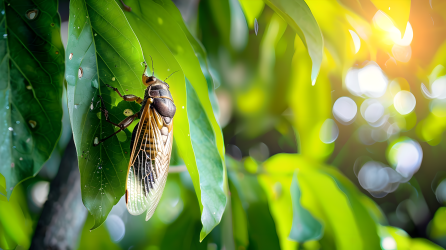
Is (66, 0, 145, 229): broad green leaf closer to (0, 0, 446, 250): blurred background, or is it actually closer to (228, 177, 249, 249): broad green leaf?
(0, 0, 446, 250): blurred background

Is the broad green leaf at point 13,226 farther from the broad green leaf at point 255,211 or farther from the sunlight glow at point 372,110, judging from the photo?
the sunlight glow at point 372,110

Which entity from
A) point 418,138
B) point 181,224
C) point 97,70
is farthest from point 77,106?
point 418,138

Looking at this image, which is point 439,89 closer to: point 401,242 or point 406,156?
point 406,156

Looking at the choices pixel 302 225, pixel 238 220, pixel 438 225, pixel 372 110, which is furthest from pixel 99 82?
pixel 438 225

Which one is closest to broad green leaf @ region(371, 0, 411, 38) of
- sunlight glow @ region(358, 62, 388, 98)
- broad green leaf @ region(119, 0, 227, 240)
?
broad green leaf @ region(119, 0, 227, 240)

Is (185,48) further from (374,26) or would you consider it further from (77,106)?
(374,26)
